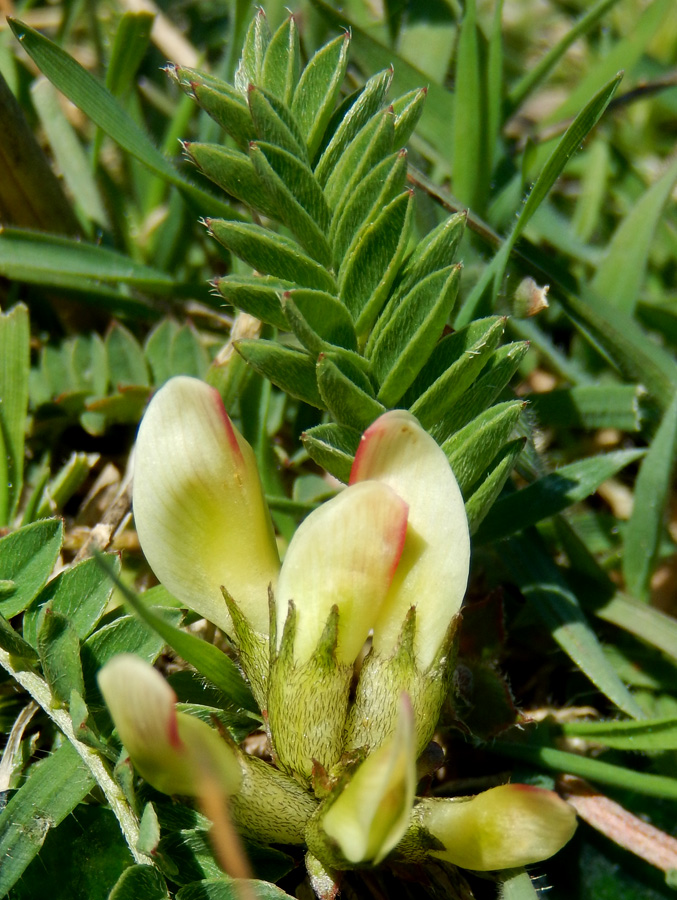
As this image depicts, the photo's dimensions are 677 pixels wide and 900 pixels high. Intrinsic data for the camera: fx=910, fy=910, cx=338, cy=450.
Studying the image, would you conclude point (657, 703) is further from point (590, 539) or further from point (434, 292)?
point (434, 292)

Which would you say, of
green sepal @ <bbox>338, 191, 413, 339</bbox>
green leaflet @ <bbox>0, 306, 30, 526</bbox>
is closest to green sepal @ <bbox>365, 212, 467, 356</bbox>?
green sepal @ <bbox>338, 191, 413, 339</bbox>

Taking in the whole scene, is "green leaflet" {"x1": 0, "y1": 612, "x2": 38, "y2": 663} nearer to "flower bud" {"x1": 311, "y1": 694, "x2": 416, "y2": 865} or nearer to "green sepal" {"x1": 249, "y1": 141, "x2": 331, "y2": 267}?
"flower bud" {"x1": 311, "y1": 694, "x2": 416, "y2": 865}

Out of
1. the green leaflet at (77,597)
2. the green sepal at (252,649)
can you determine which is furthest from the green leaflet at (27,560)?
the green sepal at (252,649)

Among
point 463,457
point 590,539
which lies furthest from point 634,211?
point 463,457

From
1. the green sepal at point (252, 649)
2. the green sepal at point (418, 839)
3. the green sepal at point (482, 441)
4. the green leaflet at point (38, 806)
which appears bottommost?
the green leaflet at point (38, 806)

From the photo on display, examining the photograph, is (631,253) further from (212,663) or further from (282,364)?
(212,663)

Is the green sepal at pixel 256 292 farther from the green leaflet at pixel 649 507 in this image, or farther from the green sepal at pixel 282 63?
the green leaflet at pixel 649 507

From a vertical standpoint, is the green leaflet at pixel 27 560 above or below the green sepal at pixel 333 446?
below
